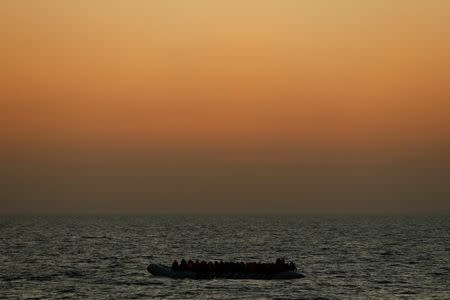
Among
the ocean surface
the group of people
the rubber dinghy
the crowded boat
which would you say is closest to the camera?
the ocean surface

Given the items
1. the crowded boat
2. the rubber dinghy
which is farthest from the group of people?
the rubber dinghy

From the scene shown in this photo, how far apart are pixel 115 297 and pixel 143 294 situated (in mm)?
3524

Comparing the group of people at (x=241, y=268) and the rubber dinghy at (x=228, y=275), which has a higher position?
the group of people at (x=241, y=268)

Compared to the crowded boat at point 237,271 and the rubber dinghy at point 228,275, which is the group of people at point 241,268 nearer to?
the crowded boat at point 237,271

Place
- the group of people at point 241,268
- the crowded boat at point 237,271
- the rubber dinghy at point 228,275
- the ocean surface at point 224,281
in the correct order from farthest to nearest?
the group of people at point 241,268
the crowded boat at point 237,271
the rubber dinghy at point 228,275
the ocean surface at point 224,281

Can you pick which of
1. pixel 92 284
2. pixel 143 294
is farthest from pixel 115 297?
pixel 92 284

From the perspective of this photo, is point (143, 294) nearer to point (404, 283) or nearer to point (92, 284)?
point (92, 284)

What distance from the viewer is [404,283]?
9675 centimetres

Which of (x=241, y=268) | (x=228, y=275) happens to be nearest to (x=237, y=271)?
(x=241, y=268)

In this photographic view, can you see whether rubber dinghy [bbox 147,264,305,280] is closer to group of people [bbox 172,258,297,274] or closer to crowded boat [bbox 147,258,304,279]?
crowded boat [bbox 147,258,304,279]

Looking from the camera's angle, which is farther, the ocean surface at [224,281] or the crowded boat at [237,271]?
the crowded boat at [237,271]

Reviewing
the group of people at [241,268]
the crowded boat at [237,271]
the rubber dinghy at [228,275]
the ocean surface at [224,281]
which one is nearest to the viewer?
the ocean surface at [224,281]

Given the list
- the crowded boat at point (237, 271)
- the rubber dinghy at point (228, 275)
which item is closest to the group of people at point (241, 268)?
the crowded boat at point (237, 271)

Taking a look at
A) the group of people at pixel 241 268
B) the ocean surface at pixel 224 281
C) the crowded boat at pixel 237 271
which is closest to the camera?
the ocean surface at pixel 224 281
